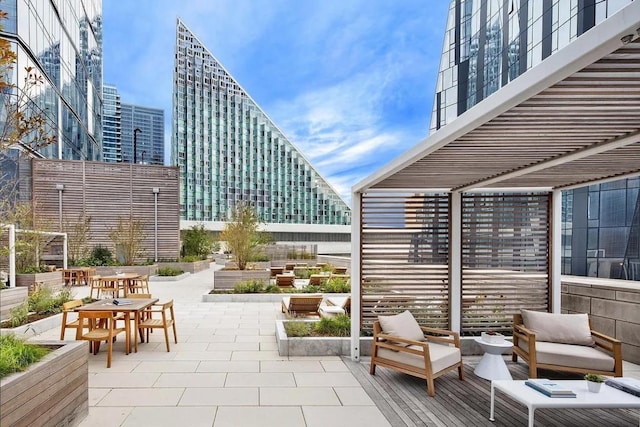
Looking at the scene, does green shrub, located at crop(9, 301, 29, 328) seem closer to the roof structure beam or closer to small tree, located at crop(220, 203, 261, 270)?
small tree, located at crop(220, 203, 261, 270)

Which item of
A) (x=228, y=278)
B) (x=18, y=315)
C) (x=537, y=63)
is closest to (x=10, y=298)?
(x=18, y=315)

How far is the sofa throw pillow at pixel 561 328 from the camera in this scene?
17.5 feet

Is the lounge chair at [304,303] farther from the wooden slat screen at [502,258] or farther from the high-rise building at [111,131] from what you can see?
the high-rise building at [111,131]

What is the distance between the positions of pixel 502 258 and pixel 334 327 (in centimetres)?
286

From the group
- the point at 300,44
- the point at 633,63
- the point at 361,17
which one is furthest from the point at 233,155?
the point at 633,63

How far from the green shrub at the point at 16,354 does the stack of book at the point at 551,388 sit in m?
4.34

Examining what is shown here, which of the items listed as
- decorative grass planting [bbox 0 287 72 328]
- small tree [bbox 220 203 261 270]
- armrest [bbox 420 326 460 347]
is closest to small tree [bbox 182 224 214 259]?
small tree [bbox 220 203 261 270]

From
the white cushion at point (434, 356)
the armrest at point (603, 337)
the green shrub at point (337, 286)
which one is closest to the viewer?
the white cushion at point (434, 356)

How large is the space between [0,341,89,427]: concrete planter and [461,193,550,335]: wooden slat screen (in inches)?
202

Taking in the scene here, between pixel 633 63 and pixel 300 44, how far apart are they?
10337 centimetres

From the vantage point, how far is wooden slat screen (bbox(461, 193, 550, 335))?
21.2 ft

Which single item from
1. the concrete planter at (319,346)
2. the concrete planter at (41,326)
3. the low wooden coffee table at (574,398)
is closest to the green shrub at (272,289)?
the concrete planter at (41,326)

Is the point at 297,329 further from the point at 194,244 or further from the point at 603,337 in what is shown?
the point at 194,244

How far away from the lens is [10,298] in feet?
24.7
